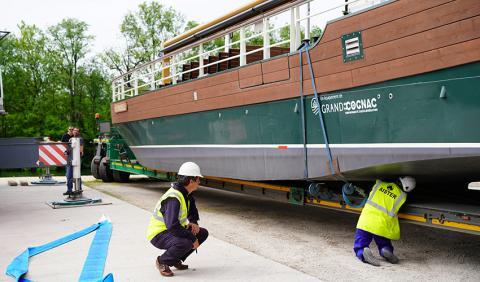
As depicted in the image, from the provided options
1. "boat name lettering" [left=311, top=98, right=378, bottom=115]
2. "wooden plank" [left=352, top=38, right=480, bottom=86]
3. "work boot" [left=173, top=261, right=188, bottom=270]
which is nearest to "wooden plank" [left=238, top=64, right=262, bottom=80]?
"boat name lettering" [left=311, top=98, right=378, bottom=115]

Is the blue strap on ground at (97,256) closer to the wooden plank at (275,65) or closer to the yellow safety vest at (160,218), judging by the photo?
the yellow safety vest at (160,218)

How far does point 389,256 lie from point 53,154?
667cm

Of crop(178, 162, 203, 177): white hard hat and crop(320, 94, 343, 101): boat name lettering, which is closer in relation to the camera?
crop(178, 162, 203, 177): white hard hat

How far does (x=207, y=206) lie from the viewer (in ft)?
30.0

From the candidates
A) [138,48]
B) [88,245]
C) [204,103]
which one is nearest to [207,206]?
[204,103]

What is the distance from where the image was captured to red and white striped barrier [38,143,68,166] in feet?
30.6

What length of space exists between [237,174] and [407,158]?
2.87 metres

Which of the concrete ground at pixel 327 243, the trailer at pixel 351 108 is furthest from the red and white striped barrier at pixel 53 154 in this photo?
the trailer at pixel 351 108

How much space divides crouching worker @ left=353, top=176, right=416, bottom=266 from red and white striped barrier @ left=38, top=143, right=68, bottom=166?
624cm

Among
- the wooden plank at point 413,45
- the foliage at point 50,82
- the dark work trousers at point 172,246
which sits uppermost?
the foliage at point 50,82

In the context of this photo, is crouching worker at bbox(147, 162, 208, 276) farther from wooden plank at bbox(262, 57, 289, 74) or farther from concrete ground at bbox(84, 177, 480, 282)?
wooden plank at bbox(262, 57, 289, 74)

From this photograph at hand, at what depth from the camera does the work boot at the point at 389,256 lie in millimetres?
5008

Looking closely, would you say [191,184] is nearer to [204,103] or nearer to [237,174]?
[237,174]

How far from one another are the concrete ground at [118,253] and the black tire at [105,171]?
5.75m
